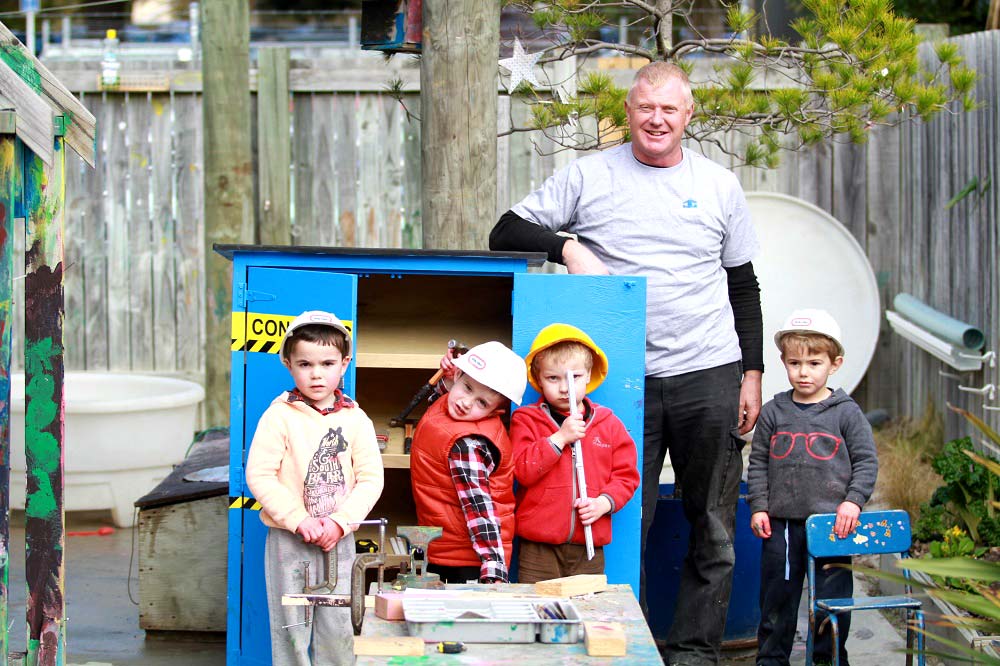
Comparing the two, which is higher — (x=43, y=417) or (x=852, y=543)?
(x=43, y=417)

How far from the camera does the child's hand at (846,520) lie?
399cm

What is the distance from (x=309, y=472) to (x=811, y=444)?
1.70 meters

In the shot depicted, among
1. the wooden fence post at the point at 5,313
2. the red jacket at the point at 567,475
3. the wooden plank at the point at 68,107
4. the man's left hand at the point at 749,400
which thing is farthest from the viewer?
the man's left hand at the point at 749,400

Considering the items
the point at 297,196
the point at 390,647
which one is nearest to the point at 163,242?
the point at 297,196

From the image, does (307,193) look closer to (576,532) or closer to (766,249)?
(766,249)

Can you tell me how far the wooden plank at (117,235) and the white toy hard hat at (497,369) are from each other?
475 centimetres

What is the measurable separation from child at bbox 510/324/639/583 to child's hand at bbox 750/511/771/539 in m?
0.66

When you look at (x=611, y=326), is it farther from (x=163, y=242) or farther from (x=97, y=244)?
(x=97, y=244)

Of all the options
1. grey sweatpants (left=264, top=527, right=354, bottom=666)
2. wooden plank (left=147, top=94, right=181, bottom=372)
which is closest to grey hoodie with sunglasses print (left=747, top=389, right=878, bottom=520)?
grey sweatpants (left=264, top=527, right=354, bottom=666)

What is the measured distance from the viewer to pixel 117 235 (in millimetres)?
7840

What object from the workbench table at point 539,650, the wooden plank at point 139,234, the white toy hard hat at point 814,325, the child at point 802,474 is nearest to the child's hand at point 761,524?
the child at point 802,474

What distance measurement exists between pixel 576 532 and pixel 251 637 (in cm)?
108

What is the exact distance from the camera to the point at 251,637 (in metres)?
3.90

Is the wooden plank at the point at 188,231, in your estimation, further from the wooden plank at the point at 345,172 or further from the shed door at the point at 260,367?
the shed door at the point at 260,367
